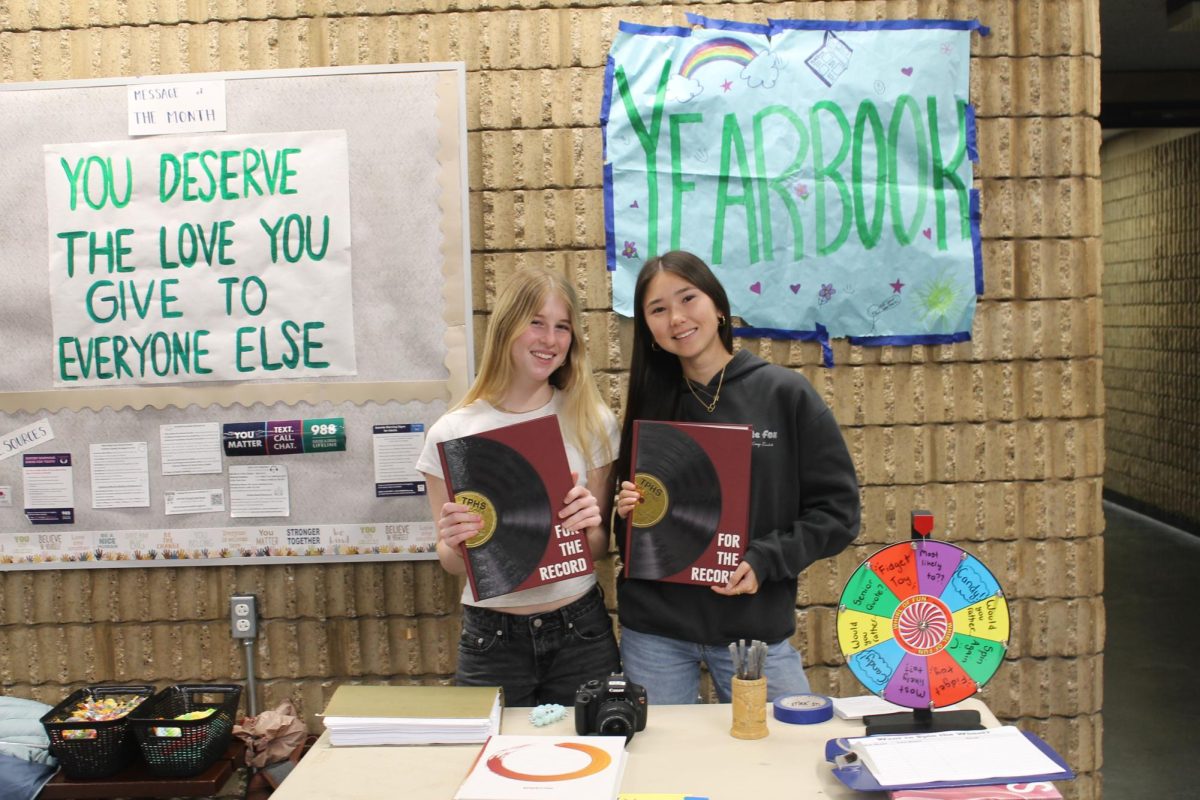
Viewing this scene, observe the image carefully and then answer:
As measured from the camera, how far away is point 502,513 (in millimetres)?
1981

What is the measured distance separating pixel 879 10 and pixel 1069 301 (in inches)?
38.7

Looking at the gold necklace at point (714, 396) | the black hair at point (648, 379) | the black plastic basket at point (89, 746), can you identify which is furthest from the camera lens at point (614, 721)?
the black plastic basket at point (89, 746)

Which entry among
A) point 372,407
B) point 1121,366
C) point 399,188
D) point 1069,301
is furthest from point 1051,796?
point 1121,366

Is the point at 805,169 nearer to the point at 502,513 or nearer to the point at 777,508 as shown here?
the point at 777,508

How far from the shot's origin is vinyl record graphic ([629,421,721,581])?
1991 mm

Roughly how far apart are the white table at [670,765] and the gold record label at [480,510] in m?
0.35

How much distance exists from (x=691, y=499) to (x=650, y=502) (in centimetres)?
8

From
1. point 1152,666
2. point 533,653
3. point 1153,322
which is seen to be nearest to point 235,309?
point 533,653

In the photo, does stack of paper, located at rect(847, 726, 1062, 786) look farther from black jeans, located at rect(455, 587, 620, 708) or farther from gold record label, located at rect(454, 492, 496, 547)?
gold record label, located at rect(454, 492, 496, 547)

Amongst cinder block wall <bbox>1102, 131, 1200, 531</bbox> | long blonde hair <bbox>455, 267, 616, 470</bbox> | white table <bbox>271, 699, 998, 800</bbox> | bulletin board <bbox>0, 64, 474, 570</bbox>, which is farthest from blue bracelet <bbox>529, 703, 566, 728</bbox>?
cinder block wall <bbox>1102, 131, 1200, 531</bbox>

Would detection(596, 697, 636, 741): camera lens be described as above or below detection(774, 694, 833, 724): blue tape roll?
above

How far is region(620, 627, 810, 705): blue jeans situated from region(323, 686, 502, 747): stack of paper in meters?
0.38

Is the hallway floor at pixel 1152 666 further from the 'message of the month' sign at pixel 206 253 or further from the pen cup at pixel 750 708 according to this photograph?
the 'message of the month' sign at pixel 206 253

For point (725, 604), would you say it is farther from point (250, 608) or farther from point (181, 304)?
point (181, 304)
